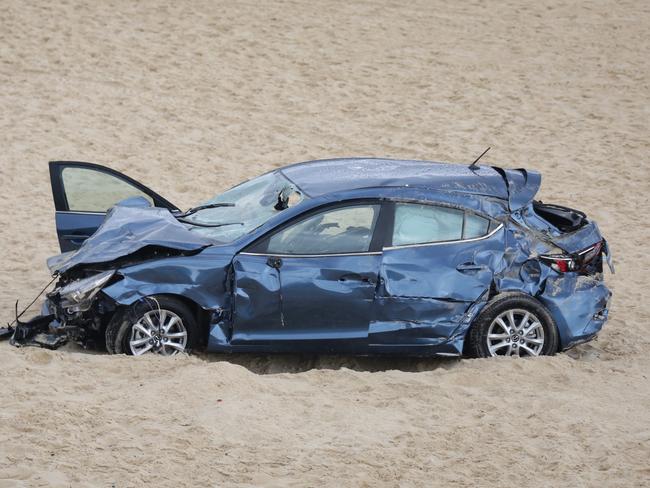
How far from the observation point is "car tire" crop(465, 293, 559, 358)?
8.77m

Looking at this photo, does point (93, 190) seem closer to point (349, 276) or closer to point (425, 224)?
point (349, 276)

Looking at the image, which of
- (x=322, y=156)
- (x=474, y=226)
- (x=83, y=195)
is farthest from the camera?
(x=322, y=156)

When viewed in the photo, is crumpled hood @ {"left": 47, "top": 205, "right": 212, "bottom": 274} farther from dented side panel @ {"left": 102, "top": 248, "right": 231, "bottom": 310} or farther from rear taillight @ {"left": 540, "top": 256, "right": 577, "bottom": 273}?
rear taillight @ {"left": 540, "top": 256, "right": 577, "bottom": 273}

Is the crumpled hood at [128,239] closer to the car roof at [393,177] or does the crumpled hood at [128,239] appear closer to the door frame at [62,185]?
the door frame at [62,185]

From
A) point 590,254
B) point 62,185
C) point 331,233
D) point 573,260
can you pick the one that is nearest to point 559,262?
point 573,260

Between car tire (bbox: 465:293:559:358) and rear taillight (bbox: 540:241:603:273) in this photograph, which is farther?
rear taillight (bbox: 540:241:603:273)

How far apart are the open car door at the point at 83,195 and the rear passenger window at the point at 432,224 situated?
2.28 m

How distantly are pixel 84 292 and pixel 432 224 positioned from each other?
2.60 m

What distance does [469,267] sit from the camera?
28.6ft

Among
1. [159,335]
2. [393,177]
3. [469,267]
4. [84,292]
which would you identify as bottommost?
[159,335]

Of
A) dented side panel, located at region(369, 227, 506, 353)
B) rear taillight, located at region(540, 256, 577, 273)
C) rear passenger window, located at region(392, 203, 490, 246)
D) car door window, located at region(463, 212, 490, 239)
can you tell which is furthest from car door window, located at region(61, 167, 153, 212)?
rear taillight, located at region(540, 256, 577, 273)

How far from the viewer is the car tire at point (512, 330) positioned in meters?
8.77

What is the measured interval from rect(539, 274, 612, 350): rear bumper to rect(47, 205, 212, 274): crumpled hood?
2656 mm

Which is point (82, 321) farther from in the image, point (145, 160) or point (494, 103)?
point (494, 103)
